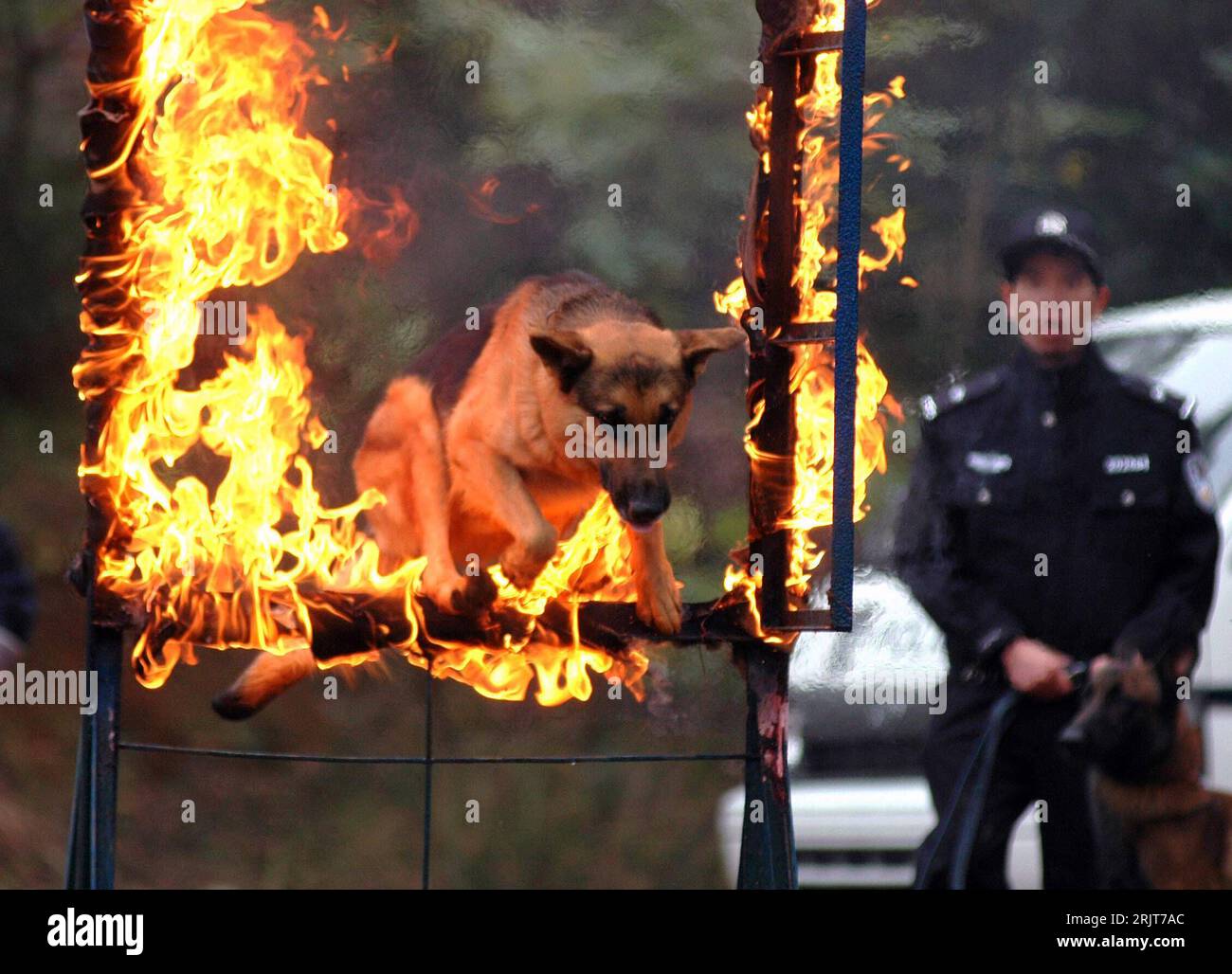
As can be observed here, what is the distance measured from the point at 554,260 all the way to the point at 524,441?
0.67 meters

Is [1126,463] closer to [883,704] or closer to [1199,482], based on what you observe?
[1199,482]

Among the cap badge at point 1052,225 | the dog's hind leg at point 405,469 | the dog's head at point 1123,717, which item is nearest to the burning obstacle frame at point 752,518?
the dog's hind leg at point 405,469

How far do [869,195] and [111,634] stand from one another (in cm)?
271

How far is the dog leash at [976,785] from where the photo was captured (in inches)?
223

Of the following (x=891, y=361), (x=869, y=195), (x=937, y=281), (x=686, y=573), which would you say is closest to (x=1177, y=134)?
(x=937, y=281)

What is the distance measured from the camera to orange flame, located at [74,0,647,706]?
4.50 meters

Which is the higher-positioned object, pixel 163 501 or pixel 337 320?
pixel 337 320

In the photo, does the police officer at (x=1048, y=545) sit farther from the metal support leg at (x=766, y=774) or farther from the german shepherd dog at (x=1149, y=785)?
the metal support leg at (x=766, y=774)

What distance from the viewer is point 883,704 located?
273 inches

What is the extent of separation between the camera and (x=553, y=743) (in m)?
9.48

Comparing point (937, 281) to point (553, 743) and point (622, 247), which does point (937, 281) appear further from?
point (553, 743)
